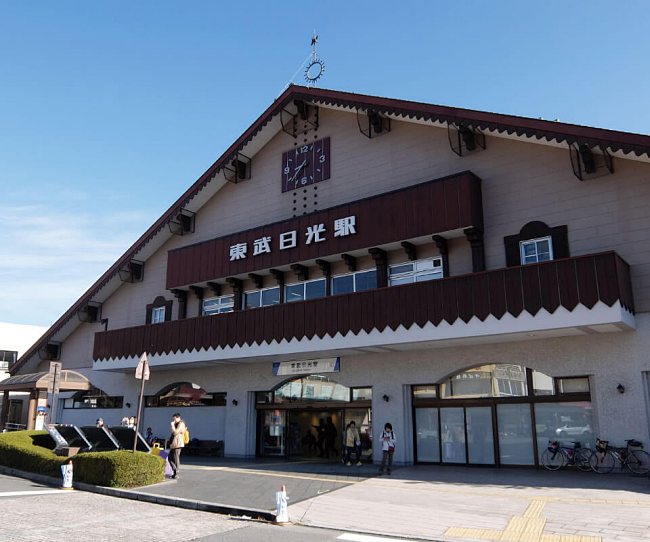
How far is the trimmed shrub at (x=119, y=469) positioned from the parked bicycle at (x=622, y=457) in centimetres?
1114

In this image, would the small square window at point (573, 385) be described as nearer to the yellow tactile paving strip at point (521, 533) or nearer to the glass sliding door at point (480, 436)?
the glass sliding door at point (480, 436)

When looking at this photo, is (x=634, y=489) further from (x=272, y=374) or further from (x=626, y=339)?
(x=272, y=374)

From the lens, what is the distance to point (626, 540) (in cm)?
846

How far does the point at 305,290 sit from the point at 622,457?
38.4ft

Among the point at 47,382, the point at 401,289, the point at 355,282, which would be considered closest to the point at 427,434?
the point at 401,289

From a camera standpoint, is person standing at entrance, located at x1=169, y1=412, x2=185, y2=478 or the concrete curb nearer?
the concrete curb

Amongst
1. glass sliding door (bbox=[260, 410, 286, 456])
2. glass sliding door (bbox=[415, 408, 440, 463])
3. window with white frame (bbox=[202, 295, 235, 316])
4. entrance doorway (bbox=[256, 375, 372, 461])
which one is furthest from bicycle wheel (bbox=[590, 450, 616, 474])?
window with white frame (bbox=[202, 295, 235, 316])

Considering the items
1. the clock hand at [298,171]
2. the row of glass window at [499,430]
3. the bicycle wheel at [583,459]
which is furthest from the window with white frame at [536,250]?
the clock hand at [298,171]

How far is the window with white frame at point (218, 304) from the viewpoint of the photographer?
24.2 meters

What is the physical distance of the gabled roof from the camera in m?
15.5

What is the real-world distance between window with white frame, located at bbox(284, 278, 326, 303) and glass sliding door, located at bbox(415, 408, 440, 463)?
18.6 ft

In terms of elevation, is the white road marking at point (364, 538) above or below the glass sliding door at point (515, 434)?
below

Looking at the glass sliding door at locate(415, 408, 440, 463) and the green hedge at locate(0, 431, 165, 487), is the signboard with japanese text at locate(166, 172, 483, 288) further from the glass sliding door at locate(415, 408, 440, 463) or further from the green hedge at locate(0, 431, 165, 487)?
the green hedge at locate(0, 431, 165, 487)

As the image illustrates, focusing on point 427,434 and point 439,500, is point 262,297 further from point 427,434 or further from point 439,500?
point 439,500
